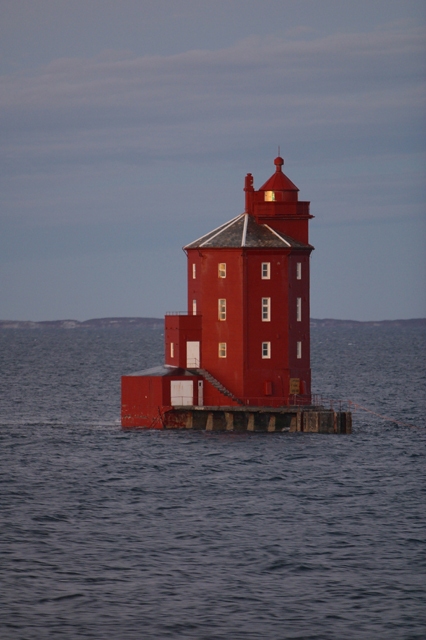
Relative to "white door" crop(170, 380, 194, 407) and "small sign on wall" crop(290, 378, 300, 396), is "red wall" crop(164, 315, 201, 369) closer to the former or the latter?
"white door" crop(170, 380, 194, 407)

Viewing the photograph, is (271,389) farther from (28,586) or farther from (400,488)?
(28,586)

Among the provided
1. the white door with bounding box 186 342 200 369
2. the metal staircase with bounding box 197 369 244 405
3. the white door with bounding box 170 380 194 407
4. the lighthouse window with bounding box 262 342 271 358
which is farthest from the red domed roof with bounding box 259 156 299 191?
the white door with bounding box 170 380 194 407

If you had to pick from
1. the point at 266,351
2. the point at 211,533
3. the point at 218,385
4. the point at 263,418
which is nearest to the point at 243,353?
the point at 266,351

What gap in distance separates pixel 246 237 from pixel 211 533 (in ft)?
86.8

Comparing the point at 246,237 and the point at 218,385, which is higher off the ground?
the point at 246,237

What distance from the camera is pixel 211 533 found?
143ft

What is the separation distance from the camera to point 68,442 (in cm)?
6781

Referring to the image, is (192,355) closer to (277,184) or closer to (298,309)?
(298,309)

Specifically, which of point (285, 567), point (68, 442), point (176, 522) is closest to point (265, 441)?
point (68, 442)

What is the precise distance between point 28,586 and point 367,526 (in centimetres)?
1370

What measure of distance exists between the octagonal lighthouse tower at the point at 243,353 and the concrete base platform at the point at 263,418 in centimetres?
5

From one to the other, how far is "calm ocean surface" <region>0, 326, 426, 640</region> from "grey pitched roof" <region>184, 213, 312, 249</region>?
404 inches

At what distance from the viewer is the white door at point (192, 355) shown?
68.0 m

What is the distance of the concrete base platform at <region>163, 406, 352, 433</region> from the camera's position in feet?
213
